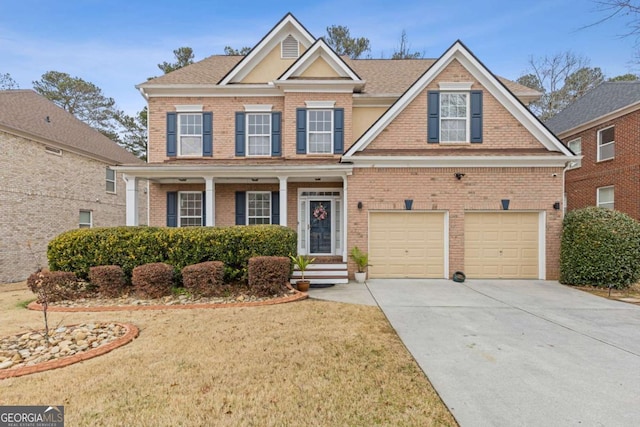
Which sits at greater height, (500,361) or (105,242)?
(105,242)

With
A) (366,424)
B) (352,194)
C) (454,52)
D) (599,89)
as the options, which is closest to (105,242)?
(352,194)

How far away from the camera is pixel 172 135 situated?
39.1ft

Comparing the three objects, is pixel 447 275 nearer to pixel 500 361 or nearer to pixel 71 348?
pixel 500 361

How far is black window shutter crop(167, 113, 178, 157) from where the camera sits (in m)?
11.9

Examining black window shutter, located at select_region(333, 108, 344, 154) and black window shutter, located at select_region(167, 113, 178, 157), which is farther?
black window shutter, located at select_region(167, 113, 178, 157)

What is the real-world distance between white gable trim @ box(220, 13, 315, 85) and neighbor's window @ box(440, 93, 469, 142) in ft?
18.7

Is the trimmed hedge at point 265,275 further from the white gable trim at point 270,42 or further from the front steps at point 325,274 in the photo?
the white gable trim at point 270,42

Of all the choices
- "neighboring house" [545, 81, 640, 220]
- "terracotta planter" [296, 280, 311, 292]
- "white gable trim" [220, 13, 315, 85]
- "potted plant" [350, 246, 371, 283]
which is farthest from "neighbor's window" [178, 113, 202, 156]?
"neighboring house" [545, 81, 640, 220]

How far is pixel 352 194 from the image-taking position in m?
A: 10.0

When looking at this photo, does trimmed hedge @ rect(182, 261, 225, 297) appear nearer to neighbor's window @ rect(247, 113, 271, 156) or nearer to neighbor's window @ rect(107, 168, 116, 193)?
neighbor's window @ rect(247, 113, 271, 156)

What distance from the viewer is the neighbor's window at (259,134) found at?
39.5ft

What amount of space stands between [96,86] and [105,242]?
2503 cm

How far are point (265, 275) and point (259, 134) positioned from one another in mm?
6541

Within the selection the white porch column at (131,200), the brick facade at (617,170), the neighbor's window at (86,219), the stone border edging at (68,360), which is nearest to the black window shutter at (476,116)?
the brick facade at (617,170)
